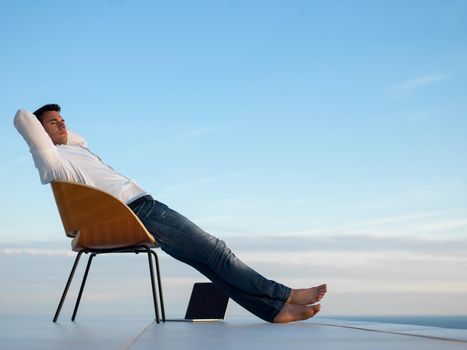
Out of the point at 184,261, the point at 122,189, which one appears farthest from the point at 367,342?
the point at 122,189

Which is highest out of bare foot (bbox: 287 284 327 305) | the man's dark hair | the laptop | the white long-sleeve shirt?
the man's dark hair

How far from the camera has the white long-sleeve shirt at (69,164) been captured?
10.6 feet

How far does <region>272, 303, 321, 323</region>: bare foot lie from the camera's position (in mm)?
3172

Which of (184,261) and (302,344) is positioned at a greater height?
(184,261)

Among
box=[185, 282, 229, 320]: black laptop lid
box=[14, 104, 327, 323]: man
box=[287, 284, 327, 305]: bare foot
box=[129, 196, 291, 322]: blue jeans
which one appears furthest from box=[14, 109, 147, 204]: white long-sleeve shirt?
box=[287, 284, 327, 305]: bare foot

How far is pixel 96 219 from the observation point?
3469mm

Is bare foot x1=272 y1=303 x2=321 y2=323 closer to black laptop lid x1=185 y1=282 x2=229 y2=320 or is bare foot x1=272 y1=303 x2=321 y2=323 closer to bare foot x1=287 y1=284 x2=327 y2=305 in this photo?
bare foot x1=287 y1=284 x2=327 y2=305

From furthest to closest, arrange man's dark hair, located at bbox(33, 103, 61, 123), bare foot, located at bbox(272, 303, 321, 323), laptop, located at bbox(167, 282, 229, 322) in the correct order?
1. laptop, located at bbox(167, 282, 229, 322)
2. man's dark hair, located at bbox(33, 103, 61, 123)
3. bare foot, located at bbox(272, 303, 321, 323)

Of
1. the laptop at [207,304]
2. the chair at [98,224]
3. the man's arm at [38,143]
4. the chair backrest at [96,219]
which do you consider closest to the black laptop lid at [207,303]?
the laptop at [207,304]

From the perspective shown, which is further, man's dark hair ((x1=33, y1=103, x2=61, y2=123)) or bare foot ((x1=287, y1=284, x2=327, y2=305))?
man's dark hair ((x1=33, y1=103, x2=61, y2=123))

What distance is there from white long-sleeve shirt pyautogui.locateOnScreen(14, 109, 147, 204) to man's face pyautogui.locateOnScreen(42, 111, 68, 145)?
6 cm

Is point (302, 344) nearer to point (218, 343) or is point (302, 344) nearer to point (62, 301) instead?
point (218, 343)

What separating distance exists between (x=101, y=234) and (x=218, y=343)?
5.64 feet

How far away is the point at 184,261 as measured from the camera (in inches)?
133
